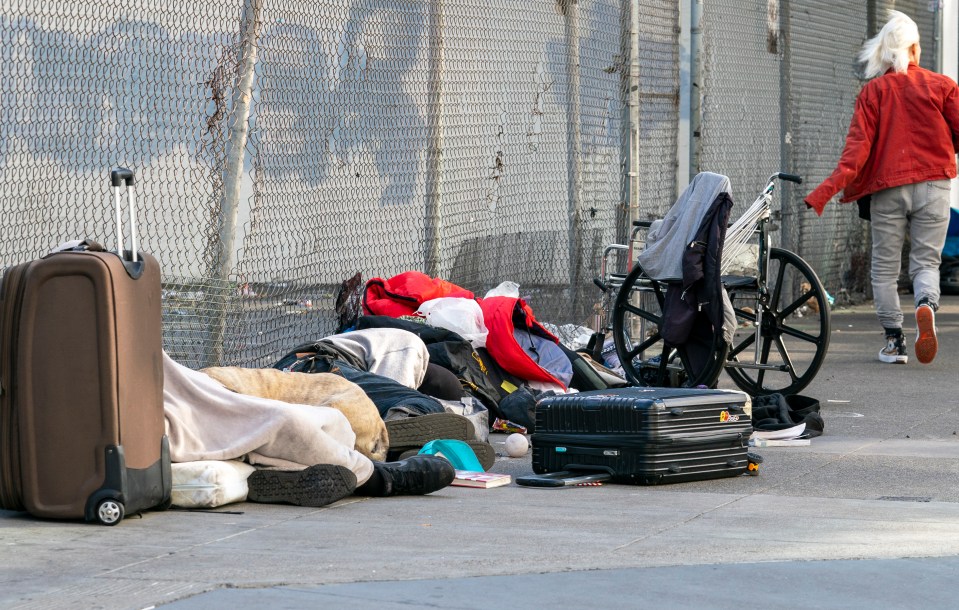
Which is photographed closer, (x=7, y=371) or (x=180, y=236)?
(x=7, y=371)

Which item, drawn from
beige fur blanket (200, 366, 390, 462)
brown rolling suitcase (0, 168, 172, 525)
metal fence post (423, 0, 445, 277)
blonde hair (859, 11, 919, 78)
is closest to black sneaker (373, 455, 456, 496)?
beige fur blanket (200, 366, 390, 462)

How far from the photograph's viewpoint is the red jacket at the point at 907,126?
9312 millimetres

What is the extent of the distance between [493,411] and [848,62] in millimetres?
9158

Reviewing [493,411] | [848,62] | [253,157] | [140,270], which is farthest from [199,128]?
[848,62]

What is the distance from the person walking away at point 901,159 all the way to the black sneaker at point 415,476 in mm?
5167

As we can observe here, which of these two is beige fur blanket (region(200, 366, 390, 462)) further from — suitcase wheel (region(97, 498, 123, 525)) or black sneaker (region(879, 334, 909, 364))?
black sneaker (region(879, 334, 909, 364))

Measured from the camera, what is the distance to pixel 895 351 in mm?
9523

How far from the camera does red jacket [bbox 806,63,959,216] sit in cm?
931

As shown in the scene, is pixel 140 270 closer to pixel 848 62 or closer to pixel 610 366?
pixel 610 366

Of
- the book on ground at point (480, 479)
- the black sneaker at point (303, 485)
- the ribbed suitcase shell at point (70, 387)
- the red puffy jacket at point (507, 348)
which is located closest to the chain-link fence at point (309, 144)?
the red puffy jacket at point (507, 348)

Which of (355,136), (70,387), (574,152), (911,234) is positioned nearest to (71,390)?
(70,387)

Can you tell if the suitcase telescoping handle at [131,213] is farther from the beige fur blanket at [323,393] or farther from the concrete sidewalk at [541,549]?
the beige fur blanket at [323,393]

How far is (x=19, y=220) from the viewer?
563cm

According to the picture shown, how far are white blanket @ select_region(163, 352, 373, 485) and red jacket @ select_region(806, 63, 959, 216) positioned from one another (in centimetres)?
557
